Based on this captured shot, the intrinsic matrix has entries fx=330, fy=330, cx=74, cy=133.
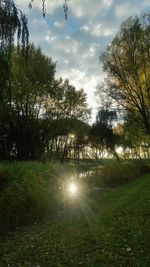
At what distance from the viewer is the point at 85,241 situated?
30.1 feet

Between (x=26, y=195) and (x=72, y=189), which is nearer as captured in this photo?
(x=26, y=195)

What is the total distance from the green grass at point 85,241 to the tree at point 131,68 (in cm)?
1833

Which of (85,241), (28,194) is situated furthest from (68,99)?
(85,241)

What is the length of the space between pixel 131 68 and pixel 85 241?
2334cm

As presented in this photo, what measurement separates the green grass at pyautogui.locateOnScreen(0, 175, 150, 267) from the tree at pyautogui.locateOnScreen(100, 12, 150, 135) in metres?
18.3

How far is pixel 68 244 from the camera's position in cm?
902

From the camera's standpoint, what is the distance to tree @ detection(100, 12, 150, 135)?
29797 mm

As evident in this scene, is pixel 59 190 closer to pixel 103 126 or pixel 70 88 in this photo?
pixel 70 88

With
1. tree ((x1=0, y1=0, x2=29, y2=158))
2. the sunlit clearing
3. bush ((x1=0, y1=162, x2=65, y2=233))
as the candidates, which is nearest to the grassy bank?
bush ((x1=0, y1=162, x2=65, y2=233))

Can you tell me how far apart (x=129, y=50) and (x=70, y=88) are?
46.4ft

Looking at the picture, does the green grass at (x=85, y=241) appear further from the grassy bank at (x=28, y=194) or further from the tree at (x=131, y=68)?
the tree at (x=131, y=68)

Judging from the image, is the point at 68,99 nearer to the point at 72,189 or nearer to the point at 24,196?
the point at 72,189

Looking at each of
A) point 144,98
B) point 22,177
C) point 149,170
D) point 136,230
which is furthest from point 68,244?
point 149,170

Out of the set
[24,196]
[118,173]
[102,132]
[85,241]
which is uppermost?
[102,132]
